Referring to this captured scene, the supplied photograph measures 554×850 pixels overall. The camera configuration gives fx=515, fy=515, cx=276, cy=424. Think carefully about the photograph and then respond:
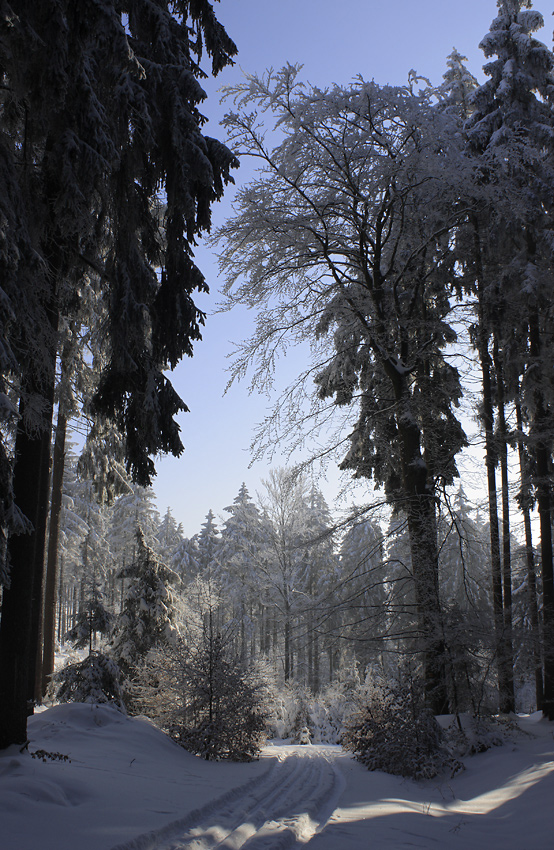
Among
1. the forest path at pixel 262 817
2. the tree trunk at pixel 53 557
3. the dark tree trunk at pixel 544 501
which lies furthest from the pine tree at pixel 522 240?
the tree trunk at pixel 53 557

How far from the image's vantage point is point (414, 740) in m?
7.83

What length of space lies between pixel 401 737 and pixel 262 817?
3.62 metres

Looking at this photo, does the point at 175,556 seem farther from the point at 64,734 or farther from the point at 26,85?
the point at 26,85

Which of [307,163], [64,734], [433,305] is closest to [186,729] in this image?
[64,734]

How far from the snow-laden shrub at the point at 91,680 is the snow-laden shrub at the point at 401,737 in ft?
14.4

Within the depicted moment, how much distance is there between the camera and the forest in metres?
5.95

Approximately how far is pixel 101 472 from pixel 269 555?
37.7 feet

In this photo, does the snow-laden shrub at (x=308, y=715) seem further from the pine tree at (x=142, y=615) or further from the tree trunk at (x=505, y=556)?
the tree trunk at (x=505, y=556)

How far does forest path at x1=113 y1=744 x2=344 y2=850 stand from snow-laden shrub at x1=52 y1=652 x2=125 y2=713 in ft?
11.5

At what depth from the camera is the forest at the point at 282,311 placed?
19.5 ft

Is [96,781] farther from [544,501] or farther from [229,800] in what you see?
[544,501]

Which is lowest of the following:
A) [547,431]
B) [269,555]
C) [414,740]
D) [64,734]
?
[414,740]

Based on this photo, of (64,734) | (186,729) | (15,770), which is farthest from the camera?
(186,729)

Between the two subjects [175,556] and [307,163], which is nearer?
[307,163]
